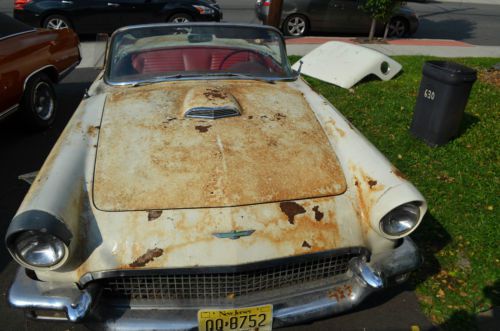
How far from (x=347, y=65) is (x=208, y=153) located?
5110mm

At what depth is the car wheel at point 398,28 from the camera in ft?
36.1

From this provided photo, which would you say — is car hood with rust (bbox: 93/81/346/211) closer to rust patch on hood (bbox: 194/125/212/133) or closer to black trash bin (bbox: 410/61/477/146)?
rust patch on hood (bbox: 194/125/212/133)

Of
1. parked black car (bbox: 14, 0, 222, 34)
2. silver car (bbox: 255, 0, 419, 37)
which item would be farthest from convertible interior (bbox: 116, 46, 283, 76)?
silver car (bbox: 255, 0, 419, 37)

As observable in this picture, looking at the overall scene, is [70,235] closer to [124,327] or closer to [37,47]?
[124,327]

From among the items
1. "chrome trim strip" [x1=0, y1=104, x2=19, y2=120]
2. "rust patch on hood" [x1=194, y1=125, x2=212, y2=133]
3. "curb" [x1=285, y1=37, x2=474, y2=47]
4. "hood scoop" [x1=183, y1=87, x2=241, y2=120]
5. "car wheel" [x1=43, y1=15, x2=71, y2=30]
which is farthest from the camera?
"curb" [x1=285, y1=37, x2=474, y2=47]

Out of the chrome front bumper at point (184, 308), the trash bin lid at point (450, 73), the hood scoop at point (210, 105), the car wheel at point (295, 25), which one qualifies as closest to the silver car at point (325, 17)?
the car wheel at point (295, 25)

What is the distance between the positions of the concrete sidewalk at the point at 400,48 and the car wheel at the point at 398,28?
2.28 feet

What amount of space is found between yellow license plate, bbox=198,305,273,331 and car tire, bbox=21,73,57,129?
3953 millimetres

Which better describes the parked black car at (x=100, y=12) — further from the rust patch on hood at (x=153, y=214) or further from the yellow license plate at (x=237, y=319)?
Result: the yellow license plate at (x=237, y=319)

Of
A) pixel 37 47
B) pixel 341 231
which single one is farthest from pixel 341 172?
pixel 37 47

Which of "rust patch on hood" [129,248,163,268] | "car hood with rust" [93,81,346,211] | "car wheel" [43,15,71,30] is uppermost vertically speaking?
"car hood with rust" [93,81,346,211]

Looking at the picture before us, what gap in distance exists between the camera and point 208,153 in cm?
241

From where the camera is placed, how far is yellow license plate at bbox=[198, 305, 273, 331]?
2.03 m

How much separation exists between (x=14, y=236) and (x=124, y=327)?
0.65 m
